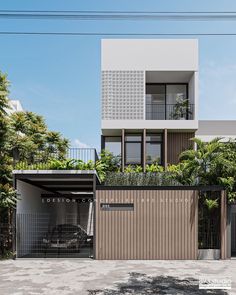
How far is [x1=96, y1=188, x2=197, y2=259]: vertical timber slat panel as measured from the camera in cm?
1358

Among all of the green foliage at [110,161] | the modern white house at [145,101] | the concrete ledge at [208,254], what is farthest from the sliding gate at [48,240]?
the modern white house at [145,101]

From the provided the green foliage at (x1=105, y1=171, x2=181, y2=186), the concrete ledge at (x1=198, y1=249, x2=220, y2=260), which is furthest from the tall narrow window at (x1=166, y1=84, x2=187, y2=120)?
the concrete ledge at (x1=198, y1=249, x2=220, y2=260)

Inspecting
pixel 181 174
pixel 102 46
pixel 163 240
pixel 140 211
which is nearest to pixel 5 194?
pixel 140 211

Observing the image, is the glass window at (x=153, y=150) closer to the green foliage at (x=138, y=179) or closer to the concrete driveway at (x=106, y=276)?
the green foliage at (x=138, y=179)

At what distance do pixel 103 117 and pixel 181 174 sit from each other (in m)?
5.92

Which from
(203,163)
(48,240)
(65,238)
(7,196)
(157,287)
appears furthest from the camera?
(203,163)

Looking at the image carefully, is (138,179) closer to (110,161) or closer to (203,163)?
(203,163)

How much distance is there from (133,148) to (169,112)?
300 centimetres

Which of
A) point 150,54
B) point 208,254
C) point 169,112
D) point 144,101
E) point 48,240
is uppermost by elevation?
point 150,54

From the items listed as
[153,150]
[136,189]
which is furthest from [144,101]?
[136,189]

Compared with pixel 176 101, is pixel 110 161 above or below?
below

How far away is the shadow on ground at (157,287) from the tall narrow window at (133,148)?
1014 centimetres

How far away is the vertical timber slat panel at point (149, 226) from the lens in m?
13.6

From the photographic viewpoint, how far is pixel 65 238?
1471cm
